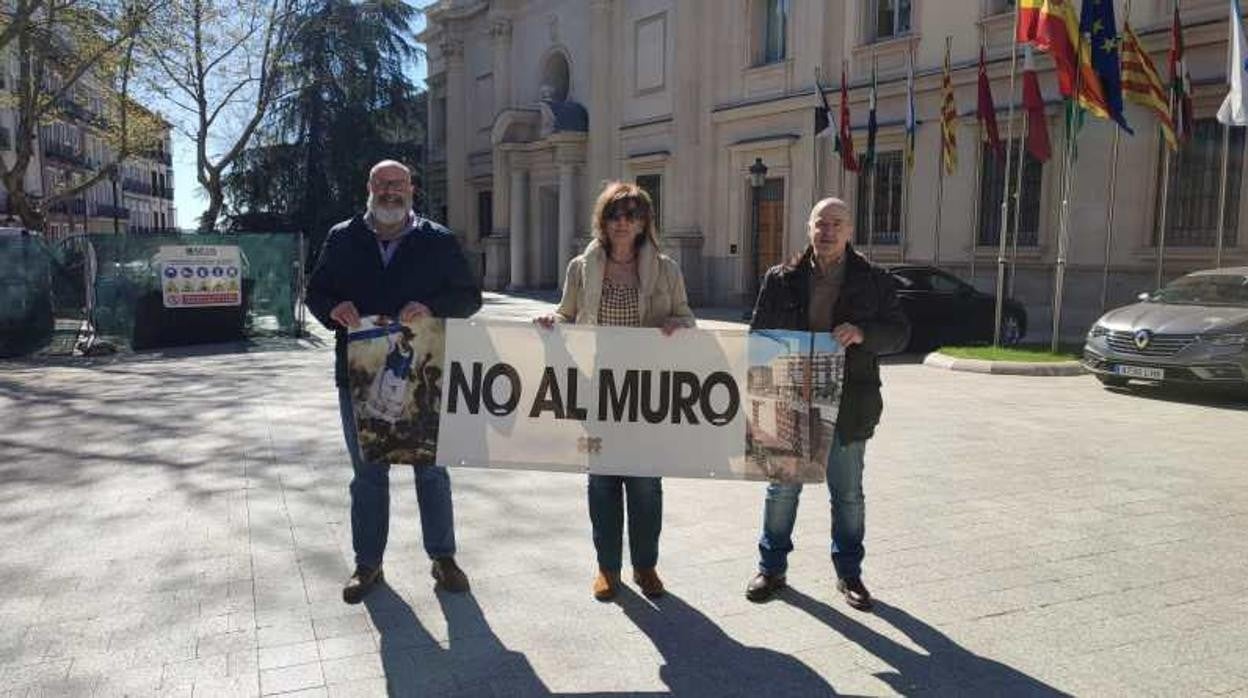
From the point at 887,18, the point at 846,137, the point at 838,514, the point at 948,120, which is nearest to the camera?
the point at 838,514

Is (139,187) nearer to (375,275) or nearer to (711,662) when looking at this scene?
(375,275)

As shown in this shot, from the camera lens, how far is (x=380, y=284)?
169 inches

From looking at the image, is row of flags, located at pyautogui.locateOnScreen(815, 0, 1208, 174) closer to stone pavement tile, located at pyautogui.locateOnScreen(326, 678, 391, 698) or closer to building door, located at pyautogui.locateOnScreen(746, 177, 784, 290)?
building door, located at pyautogui.locateOnScreen(746, 177, 784, 290)

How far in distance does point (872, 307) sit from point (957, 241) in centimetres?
1695

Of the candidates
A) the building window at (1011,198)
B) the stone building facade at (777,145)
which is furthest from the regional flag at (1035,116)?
the building window at (1011,198)

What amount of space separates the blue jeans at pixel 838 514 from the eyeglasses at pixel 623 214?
1316 millimetres

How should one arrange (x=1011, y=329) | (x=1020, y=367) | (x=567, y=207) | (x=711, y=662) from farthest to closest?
(x=567, y=207)
(x=1011, y=329)
(x=1020, y=367)
(x=711, y=662)

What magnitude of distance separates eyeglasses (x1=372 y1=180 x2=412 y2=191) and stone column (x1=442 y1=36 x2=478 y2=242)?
3580 centimetres

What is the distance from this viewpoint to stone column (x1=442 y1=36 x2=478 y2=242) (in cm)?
3988

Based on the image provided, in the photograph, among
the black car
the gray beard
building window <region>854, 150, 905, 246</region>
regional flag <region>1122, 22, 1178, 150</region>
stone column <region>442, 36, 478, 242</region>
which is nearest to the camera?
the gray beard

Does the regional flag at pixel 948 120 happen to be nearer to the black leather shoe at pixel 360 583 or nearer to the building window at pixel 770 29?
the building window at pixel 770 29

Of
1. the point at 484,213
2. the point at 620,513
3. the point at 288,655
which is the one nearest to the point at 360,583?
the point at 288,655

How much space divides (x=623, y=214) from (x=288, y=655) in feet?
7.40

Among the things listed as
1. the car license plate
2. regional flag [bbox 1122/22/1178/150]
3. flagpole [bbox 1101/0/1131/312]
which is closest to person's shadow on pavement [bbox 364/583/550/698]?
the car license plate
